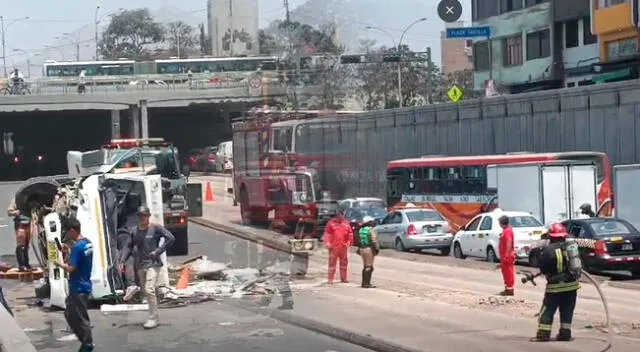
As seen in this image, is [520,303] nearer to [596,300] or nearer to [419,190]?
[596,300]

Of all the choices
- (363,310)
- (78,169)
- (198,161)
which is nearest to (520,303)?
(363,310)

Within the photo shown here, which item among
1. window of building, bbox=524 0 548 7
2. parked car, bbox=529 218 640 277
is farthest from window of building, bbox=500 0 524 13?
parked car, bbox=529 218 640 277

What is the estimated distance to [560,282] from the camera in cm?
1389

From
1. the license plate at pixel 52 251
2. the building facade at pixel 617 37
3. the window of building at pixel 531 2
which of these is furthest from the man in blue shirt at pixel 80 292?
the window of building at pixel 531 2

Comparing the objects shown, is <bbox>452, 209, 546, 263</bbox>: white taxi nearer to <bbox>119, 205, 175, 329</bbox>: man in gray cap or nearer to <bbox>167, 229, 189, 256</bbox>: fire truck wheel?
<bbox>167, 229, 189, 256</bbox>: fire truck wheel

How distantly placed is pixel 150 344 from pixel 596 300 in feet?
28.5

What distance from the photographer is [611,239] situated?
2548cm

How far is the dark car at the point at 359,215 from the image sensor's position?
3371 centimetres

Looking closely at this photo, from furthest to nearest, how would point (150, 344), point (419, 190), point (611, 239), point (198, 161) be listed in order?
point (198, 161)
point (419, 190)
point (611, 239)
point (150, 344)

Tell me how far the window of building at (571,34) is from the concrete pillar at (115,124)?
26.6m

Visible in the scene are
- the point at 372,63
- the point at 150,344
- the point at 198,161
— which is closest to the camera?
the point at 150,344

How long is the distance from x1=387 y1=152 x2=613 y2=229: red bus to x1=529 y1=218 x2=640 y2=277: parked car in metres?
7.13

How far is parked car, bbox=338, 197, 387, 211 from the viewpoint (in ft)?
108

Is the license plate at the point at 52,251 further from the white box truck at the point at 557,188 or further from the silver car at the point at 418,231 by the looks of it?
the white box truck at the point at 557,188
